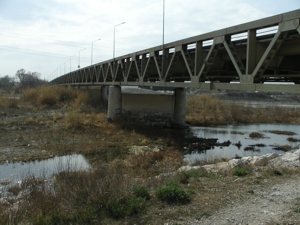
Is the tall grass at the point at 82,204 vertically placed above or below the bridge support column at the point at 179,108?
below

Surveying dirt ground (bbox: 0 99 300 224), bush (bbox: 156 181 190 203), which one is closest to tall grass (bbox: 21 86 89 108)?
dirt ground (bbox: 0 99 300 224)

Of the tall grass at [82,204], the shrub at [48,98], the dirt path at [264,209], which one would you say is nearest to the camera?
the tall grass at [82,204]

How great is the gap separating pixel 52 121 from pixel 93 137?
307 inches

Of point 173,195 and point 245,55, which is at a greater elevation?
point 245,55

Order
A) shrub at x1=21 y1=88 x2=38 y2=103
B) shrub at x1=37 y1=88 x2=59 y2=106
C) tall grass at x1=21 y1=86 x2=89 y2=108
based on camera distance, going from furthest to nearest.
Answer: shrub at x1=21 y1=88 x2=38 y2=103 → shrub at x1=37 y1=88 x2=59 y2=106 → tall grass at x1=21 y1=86 x2=89 y2=108

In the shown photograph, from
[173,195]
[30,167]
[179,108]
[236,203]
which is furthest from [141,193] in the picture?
[179,108]

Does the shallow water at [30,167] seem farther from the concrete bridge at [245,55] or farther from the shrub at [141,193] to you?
the concrete bridge at [245,55]

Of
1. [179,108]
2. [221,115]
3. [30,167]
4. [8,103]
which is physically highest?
[179,108]

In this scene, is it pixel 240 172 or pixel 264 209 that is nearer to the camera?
pixel 264 209

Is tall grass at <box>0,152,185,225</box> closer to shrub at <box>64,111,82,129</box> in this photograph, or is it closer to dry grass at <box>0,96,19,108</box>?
shrub at <box>64,111,82,129</box>

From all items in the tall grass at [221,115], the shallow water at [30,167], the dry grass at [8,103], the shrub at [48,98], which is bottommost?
the shallow water at [30,167]

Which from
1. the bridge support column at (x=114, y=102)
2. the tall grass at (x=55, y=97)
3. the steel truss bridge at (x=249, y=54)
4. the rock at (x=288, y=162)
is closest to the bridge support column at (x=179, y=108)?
the bridge support column at (x=114, y=102)

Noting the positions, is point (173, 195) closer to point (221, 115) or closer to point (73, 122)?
point (73, 122)

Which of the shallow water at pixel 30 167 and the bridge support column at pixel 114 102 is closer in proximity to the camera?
the shallow water at pixel 30 167
